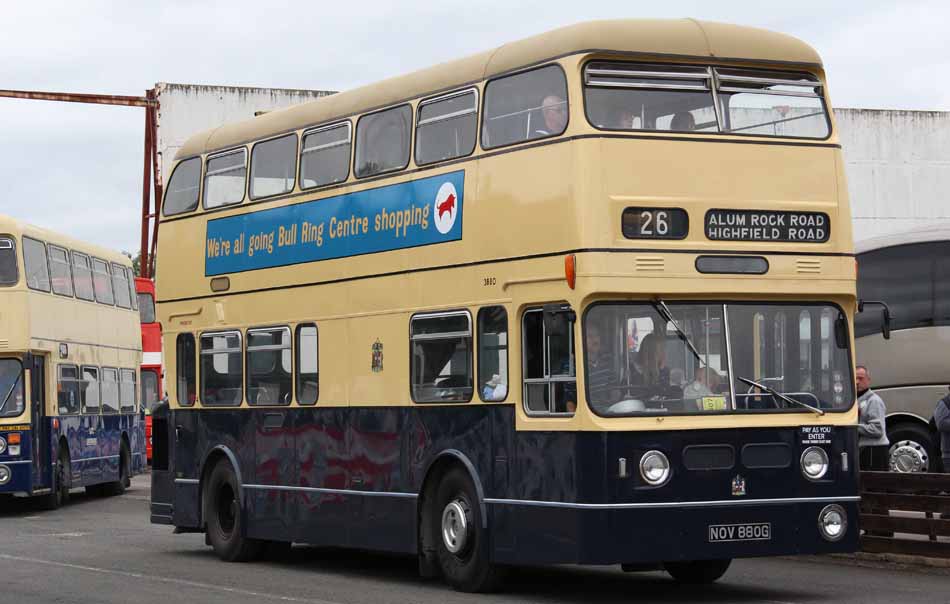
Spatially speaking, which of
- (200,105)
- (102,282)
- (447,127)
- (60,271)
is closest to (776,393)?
(447,127)

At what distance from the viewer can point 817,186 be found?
15.1 meters

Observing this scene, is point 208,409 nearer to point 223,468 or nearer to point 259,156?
point 223,468

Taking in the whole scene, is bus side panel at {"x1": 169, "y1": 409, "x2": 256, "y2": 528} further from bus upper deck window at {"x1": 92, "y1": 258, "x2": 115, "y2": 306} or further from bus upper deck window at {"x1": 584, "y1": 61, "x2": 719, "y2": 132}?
bus upper deck window at {"x1": 92, "y1": 258, "x2": 115, "y2": 306}

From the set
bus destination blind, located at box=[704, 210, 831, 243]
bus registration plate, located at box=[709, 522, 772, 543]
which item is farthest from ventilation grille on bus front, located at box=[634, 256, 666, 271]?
bus registration plate, located at box=[709, 522, 772, 543]

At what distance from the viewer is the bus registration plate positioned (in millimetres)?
14414

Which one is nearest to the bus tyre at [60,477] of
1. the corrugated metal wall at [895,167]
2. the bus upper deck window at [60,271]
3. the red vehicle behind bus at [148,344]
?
the bus upper deck window at [60,271]

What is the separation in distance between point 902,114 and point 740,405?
40.2 meters

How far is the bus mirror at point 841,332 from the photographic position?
15039 millimetres

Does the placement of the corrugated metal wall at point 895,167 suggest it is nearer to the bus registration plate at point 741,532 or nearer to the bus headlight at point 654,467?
the bus registration plate at point 741,532

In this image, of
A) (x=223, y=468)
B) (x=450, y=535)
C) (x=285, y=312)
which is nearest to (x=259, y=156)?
(x=285, y=312)

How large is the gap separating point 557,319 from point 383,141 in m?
3.46

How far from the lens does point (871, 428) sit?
20469mm

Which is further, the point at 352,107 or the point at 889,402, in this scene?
the point at 889,402

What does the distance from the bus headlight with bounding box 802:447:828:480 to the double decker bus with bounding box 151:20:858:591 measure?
0.02 meters
